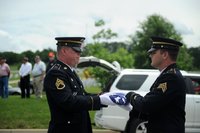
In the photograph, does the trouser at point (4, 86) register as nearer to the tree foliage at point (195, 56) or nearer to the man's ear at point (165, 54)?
the man's ear at point (165, 54)

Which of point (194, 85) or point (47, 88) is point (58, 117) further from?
point (194, 85)

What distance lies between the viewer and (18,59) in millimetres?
44500

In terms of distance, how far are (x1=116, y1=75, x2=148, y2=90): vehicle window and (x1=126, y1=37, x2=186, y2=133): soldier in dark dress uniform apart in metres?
5.83

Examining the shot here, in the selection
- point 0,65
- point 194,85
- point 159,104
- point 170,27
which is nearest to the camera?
point 159,104

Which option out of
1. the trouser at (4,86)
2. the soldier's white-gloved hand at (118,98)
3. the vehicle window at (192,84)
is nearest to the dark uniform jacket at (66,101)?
the soldier's white-gloved hand at (118,98)

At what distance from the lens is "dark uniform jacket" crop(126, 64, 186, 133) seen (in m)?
A: 3.77

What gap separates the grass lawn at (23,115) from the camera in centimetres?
1036

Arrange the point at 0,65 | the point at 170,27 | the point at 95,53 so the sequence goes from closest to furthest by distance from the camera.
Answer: the point at 0,65 < the point at 95,53 < the point at 170,27

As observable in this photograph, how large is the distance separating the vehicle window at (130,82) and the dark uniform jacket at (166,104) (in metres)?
5.91

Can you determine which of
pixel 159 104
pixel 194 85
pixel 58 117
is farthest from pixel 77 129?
pixel 194 85

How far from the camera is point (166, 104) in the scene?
3.78 meters

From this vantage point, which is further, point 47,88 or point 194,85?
point 194,85

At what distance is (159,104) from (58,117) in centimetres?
90

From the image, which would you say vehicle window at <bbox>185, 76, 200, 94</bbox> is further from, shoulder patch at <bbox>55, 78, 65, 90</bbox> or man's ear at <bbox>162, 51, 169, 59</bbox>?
shoulder patch at <bbox>55, 78, 65, 90</bbox>
